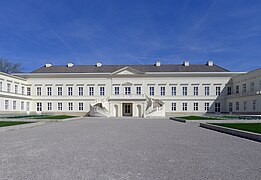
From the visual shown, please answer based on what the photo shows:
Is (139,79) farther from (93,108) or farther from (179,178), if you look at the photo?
(179,178)

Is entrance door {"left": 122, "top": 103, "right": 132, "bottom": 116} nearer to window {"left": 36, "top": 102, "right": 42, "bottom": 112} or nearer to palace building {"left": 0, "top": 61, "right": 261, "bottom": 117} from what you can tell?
palace building {"left": 0, "top": 61, "right": 261, "bottom": 117}

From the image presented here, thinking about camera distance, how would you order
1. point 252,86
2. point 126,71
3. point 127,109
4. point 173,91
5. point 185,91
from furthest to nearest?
point 126,71 → point 173,91 → point 185,91 → point 127,109 → point 252,86

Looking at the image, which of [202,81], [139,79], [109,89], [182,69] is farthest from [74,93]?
[202,81]

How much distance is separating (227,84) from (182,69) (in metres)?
9.42

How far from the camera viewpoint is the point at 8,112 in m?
36.3

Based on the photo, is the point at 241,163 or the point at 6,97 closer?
the point at 241,163

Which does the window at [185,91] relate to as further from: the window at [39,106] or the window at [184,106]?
the window at [39,106]

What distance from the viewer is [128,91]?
1693 inches

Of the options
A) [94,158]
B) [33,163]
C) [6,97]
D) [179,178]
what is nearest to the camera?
[179,178]

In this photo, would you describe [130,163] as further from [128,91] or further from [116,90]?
[116,90]

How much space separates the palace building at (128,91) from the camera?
40500 mm

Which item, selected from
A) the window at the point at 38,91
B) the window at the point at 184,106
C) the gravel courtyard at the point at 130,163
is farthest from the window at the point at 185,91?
the gravel courtyard at the point at 130,163

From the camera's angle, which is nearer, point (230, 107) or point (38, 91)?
point (230, 107)

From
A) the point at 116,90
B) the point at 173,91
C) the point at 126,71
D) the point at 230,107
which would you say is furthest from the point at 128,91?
the point at 230,107
